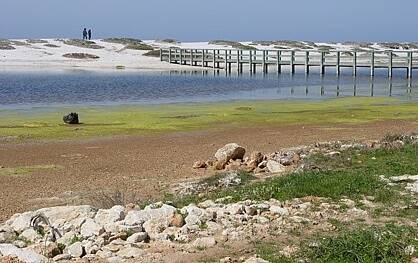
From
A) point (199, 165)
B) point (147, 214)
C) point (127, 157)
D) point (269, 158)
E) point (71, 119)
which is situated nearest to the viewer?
point (147, 214)

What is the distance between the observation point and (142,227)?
9.40 meters

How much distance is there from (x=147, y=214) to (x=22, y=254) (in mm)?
1877

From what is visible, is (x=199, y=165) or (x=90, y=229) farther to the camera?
(x=199, y=165)

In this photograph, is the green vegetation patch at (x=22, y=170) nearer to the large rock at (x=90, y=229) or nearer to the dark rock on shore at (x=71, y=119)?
the large rock at (x=90, y=229)

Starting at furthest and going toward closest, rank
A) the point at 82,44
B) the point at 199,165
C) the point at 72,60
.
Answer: the point at 82,44 → the point at 72,60 → the point at 199,165

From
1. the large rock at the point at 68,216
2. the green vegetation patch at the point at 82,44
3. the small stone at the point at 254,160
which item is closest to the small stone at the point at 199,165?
the small stone at the point at 254,160

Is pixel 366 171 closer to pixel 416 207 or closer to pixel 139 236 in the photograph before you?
pixel 416 207

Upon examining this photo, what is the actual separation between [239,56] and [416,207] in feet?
215

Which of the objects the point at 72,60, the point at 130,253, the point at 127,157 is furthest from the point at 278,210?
the point at 72,60

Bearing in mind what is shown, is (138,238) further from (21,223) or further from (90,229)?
(21,223)

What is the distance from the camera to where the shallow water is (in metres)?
39.0

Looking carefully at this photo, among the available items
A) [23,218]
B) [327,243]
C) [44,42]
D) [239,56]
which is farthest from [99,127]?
[44,42]

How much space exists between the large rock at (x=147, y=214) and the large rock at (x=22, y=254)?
1392 mm

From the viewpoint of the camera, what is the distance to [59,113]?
1225 inches
